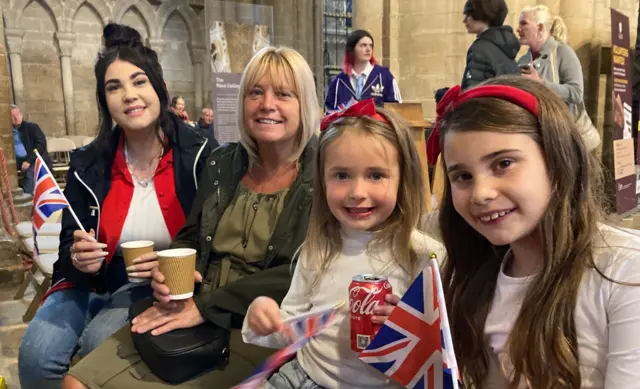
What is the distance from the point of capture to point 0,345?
306 cm

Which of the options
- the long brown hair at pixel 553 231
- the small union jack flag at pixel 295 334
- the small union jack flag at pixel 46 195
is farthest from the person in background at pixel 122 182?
the long brown hair at pixel 553 231

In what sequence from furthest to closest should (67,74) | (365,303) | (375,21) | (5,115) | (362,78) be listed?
(67,74)
(375,21)
(362,78)
(5,115)
(365,303)

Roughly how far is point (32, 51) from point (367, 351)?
10585 mm

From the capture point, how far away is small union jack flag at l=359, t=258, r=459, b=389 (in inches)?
43.3

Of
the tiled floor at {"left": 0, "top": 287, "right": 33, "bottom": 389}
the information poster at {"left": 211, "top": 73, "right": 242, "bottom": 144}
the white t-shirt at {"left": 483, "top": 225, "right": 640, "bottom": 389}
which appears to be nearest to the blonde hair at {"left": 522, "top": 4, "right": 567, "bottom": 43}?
the information poster at {"left": 211, "top": 73, "right": 242, "bottom": 144}

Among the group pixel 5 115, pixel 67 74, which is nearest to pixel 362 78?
pixel 5 115

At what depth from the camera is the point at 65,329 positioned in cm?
185

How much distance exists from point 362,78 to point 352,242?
348 centimetres

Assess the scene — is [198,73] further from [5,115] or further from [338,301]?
[338,301]

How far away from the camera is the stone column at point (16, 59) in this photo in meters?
9.33

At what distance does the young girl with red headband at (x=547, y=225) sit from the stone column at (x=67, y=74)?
10.5 meters

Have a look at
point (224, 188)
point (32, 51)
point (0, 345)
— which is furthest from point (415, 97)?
point (32, 51)

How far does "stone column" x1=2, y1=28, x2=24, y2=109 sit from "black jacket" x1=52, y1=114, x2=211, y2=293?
345 inches

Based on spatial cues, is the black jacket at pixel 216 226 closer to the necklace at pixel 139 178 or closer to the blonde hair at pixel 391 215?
the blonde hair at pixel 391 215
